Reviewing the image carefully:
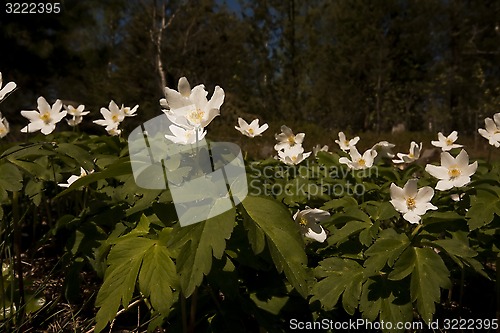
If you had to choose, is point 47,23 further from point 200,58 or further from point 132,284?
point 132,284

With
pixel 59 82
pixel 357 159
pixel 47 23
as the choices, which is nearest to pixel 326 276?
pixel 357 159

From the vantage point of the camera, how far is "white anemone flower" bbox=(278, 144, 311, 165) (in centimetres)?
247

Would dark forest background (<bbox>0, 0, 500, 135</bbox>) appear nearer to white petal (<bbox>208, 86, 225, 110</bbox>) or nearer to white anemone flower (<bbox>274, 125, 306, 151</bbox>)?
white anemone flower (<bbox>274, 125, 306, 151</bbox>)

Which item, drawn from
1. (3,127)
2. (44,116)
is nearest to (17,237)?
(3,127)

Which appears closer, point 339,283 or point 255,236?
point 255,236

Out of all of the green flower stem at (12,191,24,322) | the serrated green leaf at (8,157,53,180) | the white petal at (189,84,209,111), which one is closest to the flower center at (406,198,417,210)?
the white petal at (189,84,209,111)

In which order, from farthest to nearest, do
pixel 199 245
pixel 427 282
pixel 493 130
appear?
pixel 493 130 < pixel 427 282 < pixel 199 245

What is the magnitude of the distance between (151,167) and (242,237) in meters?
0.37

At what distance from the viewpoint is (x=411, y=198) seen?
5.55 ft

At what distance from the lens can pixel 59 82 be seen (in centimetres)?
1344

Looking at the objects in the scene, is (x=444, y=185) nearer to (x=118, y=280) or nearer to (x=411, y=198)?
(x=411, y=198)

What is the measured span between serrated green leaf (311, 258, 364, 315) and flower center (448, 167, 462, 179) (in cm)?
66

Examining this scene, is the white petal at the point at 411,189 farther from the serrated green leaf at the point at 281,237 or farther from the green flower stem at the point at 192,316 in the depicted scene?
the green flower stem at the point at 192,316

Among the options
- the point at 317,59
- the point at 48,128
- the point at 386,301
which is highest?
the point at 48,128
